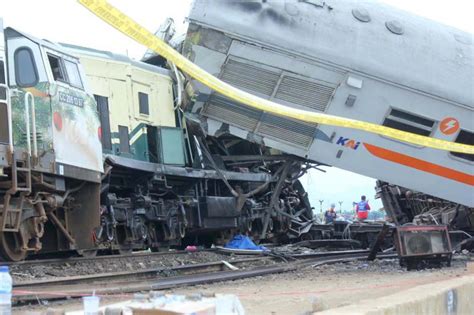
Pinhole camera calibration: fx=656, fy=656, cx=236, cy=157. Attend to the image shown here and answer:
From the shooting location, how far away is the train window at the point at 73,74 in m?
8.72

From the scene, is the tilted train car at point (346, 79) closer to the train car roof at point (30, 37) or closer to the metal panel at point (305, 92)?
the metal panel at point (305, 92)

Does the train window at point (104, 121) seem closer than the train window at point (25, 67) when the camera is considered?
No

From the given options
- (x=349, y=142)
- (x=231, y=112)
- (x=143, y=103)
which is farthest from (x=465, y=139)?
(x=143, y=103)

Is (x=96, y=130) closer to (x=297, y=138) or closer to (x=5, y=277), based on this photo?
(x=297, y=138)

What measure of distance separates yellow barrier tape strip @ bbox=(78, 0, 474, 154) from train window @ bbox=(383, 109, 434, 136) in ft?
0.94

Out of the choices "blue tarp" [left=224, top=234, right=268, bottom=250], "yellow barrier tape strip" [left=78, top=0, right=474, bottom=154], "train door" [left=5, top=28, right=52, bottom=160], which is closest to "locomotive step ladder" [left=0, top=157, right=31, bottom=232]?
"train door" [left=5, top=28, right=52, bottom=160]

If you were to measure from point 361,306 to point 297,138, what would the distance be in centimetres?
669

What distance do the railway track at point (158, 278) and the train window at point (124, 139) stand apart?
2.44 meters

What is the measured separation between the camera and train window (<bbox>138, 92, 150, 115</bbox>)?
1153cm

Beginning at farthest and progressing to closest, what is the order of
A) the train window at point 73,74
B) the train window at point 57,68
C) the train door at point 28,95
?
the train window at point 73,74 → the train window at point 57,68 → the train door at point 28,95

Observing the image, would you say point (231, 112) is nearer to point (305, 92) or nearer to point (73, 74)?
point (305, 92)

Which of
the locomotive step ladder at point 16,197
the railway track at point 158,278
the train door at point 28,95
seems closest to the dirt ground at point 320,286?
Result: the railway track at point 158,278

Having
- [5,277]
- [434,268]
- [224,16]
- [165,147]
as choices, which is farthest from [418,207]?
[5,277]

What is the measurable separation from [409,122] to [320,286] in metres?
3.41
